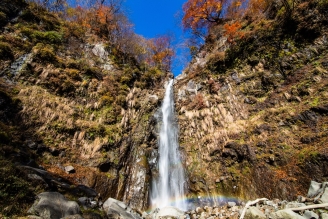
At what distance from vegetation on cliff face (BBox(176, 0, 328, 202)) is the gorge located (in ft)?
0.22

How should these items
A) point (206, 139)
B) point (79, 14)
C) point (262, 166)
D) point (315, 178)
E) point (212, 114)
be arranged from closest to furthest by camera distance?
point (315, 178) < point (262, 166) < point (206, 139) < point (212, 114) < point (79, 14)

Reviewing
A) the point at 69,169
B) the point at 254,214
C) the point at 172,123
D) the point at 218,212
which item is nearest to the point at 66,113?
the point at 69,169

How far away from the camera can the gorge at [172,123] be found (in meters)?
7.74

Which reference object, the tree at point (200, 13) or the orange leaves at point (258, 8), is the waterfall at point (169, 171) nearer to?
the orange leaves at point (258, 8)

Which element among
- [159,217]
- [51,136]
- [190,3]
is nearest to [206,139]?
[159,217]

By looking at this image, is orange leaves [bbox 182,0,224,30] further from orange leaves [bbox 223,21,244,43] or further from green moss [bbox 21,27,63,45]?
green moss [bbox 21,27,63,45]

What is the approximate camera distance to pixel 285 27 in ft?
42.1

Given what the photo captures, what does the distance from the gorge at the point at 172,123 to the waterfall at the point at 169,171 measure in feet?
0.24

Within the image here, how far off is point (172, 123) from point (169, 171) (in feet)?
14.3

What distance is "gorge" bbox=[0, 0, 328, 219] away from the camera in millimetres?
7738

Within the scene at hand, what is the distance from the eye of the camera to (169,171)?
12594 mm

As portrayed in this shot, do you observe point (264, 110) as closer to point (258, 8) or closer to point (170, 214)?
point (170, 214)

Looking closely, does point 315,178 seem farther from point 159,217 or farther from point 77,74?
point 77,74

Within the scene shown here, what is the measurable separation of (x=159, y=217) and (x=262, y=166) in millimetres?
5754
